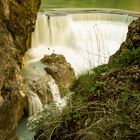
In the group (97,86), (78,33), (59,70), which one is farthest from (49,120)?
(78,33)

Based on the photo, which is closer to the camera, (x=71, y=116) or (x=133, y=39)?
(x=71, y=116)

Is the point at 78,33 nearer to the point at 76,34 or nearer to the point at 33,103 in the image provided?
the point at 76,34

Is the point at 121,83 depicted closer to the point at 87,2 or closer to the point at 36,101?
the point at 36,101

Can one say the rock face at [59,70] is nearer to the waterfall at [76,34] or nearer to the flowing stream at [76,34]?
the flowing stream at [76,34]

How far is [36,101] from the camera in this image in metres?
9.77

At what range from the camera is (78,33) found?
15.8m

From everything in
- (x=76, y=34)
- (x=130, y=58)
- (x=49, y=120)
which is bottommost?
(x=76, y=34)

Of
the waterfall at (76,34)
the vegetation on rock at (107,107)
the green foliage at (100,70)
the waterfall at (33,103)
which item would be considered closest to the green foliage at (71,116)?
the vegetation on rock at (107,107)

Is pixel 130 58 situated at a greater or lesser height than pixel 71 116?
greater

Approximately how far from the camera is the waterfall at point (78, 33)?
14391 millimetres

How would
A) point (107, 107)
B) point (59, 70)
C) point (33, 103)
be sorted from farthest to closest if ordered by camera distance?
point (59, 70)
point (33, 103)
point (107, 107)

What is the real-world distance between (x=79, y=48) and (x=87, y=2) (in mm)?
5452

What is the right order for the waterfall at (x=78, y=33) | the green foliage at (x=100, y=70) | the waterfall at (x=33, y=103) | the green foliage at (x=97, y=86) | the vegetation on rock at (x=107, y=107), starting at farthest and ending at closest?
the waterfall at (x=78, y=33) < the waterfall at (x=33, y=103) < the green foliage at (x=100, y=70) < the green foliage at (x=97, y=86) < the vegetation on rock at (x=107, y=107)

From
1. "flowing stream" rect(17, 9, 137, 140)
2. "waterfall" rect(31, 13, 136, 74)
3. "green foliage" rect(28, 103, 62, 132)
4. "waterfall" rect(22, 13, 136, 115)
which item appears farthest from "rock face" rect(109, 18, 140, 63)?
"waterfall" rect(31, 13, 136, 74)
